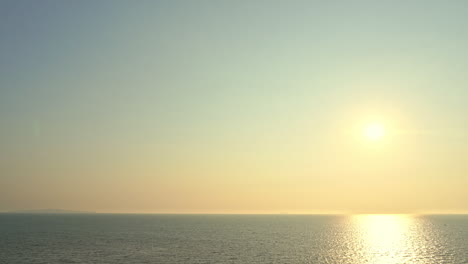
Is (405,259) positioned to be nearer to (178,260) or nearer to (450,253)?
(450,253)

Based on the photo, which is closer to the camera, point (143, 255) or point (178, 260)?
point (178, 260)

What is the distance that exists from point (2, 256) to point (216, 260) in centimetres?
5066

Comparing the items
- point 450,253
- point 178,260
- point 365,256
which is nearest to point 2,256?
point 178,260

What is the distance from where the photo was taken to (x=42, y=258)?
8581cm

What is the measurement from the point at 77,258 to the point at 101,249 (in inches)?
676

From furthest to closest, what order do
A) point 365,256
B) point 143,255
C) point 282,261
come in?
point 365,256 < point 143,255 < point 282,261

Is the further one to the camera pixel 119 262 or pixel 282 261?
pixel 282 261

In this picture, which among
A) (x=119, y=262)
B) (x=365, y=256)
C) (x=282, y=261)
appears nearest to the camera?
(x=119, y=262)

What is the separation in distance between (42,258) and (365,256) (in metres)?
81.5

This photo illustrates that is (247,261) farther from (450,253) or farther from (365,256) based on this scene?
(450,253)

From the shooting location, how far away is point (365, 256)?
338 feet

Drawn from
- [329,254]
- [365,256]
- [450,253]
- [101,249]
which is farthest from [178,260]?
[450,253]

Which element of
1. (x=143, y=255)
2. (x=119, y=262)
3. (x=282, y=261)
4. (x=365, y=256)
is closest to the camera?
(x=119, y=262)

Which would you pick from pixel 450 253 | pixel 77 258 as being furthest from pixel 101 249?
pixel 450 253
